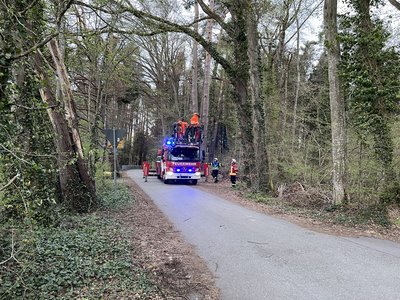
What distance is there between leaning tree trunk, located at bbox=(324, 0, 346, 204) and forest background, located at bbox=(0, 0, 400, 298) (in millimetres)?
34

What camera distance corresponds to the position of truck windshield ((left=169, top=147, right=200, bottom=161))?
928 inches

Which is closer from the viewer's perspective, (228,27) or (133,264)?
(133,264)

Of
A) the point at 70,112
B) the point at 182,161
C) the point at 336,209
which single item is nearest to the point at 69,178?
the point at 70,112

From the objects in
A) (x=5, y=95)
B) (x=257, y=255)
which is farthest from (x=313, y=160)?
(x=5, y=95)

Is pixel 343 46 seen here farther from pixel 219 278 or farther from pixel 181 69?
pixel 181 69

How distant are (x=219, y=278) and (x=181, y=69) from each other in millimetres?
34425

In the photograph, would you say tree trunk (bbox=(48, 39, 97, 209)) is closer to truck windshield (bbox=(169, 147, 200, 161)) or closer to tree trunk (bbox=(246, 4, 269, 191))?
tree trunk (bbox=(246, 4, 269, 191))

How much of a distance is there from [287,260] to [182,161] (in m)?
16.8

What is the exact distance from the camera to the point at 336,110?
40.1 ft

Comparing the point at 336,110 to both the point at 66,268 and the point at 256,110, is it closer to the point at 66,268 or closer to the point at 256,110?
the point at 256,110

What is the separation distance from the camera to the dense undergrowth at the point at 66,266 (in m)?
4.93

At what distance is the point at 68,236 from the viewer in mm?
7586

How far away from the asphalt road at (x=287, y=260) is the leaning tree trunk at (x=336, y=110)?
8.66 ft

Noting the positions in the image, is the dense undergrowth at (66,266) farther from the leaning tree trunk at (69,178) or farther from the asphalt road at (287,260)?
the leaning tree trunk at (69,178)
